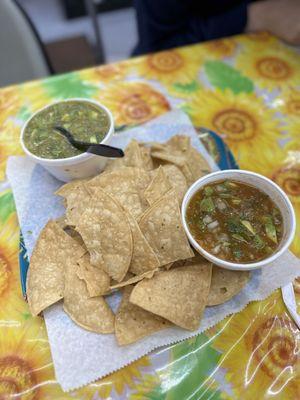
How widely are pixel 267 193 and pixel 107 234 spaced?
644 millimetres

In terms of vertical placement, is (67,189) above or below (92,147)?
below

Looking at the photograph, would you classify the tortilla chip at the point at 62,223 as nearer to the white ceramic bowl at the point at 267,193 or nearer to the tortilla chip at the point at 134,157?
the tortilla chip at the point at 134,157

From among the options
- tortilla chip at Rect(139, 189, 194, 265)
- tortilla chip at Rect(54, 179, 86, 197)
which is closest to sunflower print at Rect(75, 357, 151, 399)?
tortilla chip at Rect(139, 189, 194, 265)

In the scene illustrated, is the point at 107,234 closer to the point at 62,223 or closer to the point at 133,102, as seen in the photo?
the point at 62,223

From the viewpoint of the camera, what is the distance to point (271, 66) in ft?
6.99

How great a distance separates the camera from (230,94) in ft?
6.60

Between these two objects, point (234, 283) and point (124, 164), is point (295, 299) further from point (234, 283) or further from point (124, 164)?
point (124, 164)

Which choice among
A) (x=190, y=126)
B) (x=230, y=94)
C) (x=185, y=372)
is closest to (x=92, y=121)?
(x=190, y=126)

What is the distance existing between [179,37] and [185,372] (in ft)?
6.79

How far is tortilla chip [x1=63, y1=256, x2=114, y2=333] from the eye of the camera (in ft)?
4.01

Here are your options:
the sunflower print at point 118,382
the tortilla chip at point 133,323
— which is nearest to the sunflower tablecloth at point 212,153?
the sunflower print at point 118,382

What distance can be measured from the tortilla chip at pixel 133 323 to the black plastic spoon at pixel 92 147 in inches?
23.5

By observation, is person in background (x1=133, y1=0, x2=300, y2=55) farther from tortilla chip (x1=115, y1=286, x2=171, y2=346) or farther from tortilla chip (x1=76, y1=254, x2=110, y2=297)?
tortilla chip (x1=115, y1=286, x2=171, y2=346)

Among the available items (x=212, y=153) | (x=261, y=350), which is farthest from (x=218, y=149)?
(x=261, y=350)
